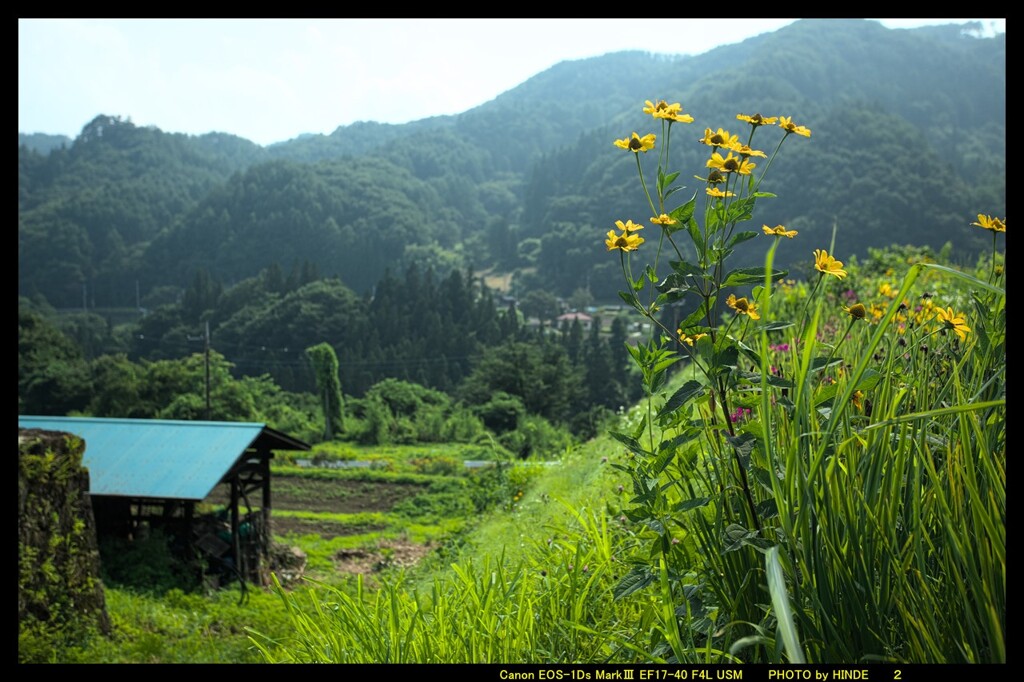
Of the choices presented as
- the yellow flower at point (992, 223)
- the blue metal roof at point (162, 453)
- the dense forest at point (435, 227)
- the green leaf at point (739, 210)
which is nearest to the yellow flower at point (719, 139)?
the green leaf at point (739, 210)

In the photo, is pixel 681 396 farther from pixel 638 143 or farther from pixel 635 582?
pixel 638 143

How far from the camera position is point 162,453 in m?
10.3

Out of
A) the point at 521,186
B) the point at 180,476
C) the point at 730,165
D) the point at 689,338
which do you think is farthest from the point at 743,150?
the point at 521,186

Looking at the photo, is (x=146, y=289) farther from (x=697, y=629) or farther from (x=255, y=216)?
(x=697, y=629)

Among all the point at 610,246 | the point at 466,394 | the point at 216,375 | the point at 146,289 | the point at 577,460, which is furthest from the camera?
the point at 146,289

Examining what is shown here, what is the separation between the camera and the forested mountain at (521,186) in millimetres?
54281

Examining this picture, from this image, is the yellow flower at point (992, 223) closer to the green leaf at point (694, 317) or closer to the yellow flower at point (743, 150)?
the yellow flower at point (743, 150)

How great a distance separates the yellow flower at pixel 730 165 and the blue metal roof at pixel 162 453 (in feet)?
29.5

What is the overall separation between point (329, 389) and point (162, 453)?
20.8m

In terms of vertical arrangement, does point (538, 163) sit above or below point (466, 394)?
above
